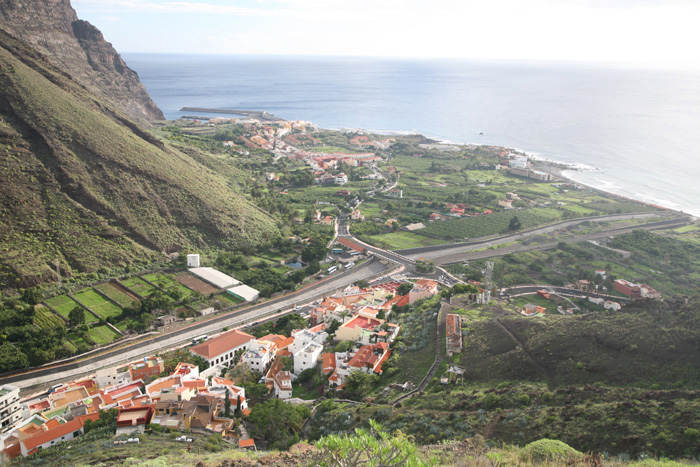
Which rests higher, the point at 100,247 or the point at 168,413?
the point at 100,247

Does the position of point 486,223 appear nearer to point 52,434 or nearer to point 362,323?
point 362,323

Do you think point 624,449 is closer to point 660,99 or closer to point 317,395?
point 317,395

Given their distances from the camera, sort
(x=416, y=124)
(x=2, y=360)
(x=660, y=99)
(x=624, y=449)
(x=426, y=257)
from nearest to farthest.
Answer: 1. (x=624, y=449)
2. (x=2, y=360)
3. (x=426, y=257)
4. (x=416, y=124)
5. (x=660, y=99)

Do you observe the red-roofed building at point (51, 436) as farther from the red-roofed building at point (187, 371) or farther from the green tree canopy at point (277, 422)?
the green tree canopy at point (277, 422)

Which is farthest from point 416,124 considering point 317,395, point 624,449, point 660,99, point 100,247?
point 624,449

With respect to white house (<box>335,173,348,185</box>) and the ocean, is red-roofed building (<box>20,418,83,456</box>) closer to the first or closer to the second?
white house (<box>335,173,348,185</box>)

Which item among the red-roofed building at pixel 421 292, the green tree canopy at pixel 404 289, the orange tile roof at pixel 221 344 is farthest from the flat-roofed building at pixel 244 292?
the red-roofed building at pixel 421 292

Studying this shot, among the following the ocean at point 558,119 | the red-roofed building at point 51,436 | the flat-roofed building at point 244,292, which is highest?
the ocean at point 558,119
